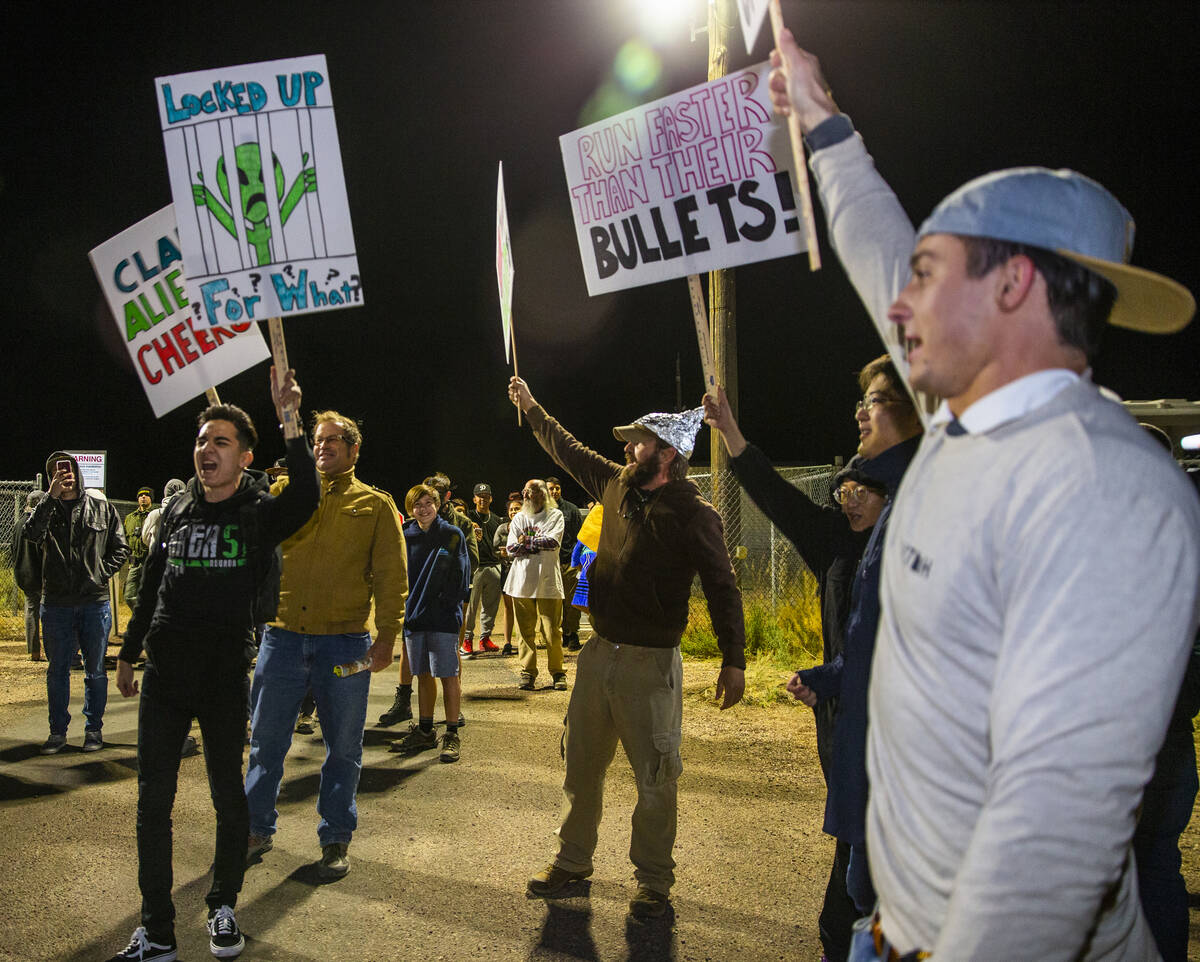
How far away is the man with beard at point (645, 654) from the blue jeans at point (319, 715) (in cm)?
111

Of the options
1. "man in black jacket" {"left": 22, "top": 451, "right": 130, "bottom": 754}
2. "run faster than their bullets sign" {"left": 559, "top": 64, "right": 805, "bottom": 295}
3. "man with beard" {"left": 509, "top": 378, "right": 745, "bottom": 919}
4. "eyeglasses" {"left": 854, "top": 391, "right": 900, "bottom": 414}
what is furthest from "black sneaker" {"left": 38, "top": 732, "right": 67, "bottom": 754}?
"eyeglasses" {"left": 854, "top": 391, "right": 900, "bottom": 414}

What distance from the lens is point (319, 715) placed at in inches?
179

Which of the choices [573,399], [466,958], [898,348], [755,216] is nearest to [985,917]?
[898,348]

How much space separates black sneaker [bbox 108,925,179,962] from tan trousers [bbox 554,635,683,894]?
1.69 metres

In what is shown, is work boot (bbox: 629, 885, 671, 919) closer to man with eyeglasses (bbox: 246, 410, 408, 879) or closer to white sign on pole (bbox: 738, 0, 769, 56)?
man with eyeglasses (bbox: 246, 410, 408, 879)

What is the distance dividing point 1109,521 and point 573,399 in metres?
45.1

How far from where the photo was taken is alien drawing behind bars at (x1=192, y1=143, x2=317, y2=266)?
397 centimetres

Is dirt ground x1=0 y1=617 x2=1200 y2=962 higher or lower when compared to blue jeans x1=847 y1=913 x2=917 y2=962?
lower

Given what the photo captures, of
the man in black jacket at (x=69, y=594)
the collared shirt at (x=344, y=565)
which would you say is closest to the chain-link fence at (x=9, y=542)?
the man in black jacket at (x=69, y=594)

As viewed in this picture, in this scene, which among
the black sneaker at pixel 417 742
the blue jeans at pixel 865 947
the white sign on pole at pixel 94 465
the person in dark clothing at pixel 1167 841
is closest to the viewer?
the blue jeans at pixel 865 947

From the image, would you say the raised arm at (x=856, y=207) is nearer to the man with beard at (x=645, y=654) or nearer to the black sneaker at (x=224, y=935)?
the man with beard at (x=645, y=654)

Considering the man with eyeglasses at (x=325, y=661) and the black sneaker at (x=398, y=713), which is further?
the black sneaker at (x=398, y=713)

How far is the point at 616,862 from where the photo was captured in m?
4.67

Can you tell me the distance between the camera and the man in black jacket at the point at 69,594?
687 cm
